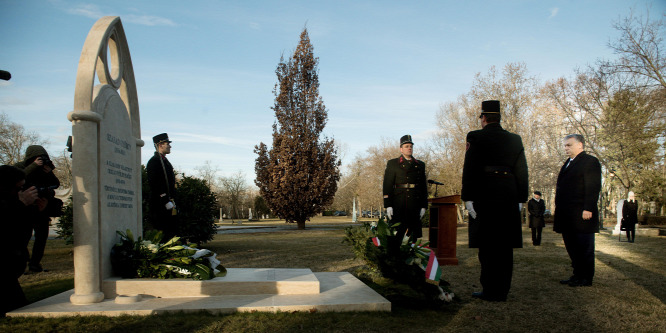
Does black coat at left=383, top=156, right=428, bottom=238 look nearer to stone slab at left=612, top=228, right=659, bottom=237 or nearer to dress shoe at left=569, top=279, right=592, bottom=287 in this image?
dress shoe at left=569, top=279, right=592, bottom=287

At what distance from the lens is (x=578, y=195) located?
6566 millimetres

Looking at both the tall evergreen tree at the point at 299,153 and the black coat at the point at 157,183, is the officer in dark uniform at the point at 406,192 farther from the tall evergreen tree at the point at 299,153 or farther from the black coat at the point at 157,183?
the tall evergreen tree at the point at 299,153

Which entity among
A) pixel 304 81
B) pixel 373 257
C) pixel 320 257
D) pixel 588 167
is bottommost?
pixel 320 257

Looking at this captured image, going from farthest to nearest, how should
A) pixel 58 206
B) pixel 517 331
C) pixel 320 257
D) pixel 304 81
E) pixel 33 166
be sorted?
1. pixel 304 81
2. pixel 320 257
3. pixel 33 166
4. pixel 58 206
5. pixel 517 331

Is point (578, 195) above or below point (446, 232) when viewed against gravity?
above

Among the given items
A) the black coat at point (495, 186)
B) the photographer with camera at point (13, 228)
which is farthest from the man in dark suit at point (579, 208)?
the photographer with camera at point (13, 228)

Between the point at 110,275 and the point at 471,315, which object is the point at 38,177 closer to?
the point at 110,275

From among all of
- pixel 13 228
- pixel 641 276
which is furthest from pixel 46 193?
pixel 641 276

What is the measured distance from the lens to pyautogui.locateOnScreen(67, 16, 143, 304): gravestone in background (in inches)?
180

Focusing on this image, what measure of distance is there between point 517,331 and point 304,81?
992 inches

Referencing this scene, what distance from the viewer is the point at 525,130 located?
1364 inches

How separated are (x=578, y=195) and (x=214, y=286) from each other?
5.39 meters

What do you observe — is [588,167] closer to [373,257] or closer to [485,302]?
[485,302]

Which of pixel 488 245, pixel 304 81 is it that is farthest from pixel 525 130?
pixel 488 245
